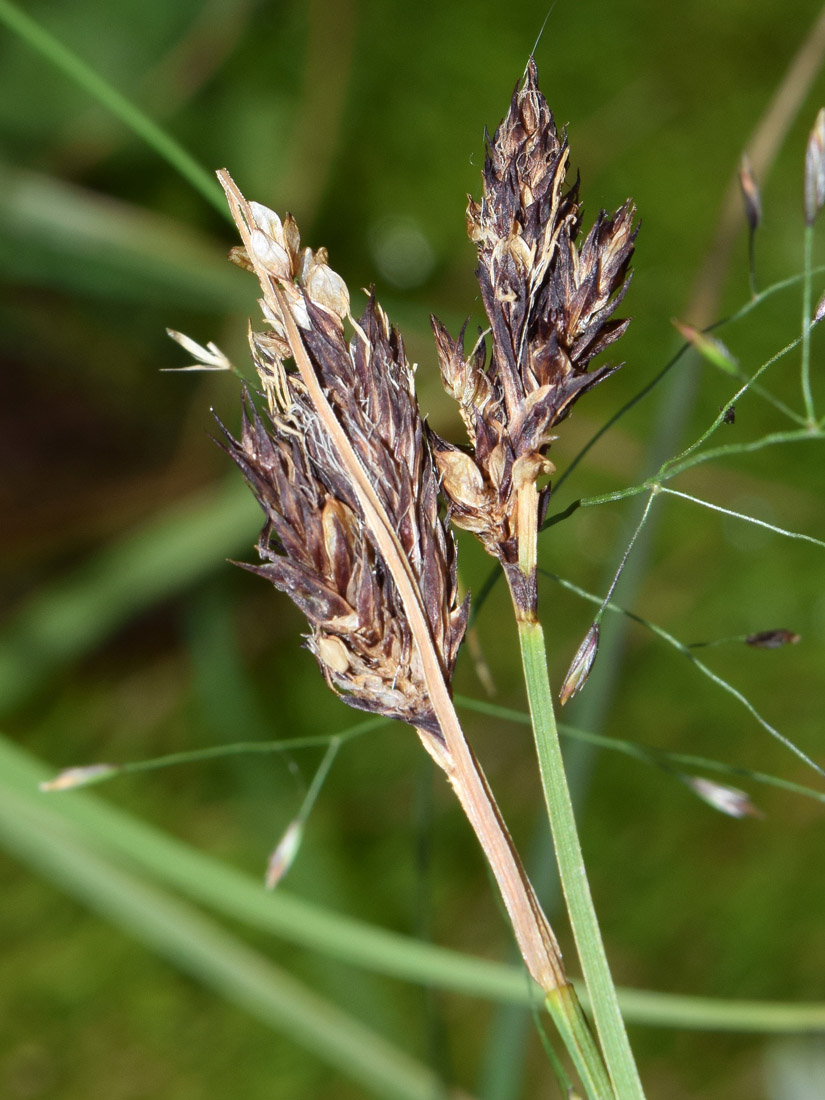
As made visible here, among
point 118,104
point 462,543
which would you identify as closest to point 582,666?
point 118,104

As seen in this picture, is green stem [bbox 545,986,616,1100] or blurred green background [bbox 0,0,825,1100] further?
blurred green background [bbox 0,0,825,1100]

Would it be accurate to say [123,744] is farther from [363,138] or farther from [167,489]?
[363,138]

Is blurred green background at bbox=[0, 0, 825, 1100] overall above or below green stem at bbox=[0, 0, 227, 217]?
below

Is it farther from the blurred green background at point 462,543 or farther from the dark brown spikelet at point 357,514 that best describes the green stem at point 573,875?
the blurred green background at point 462,543

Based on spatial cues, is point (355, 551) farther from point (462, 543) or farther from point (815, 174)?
point (462, 543)

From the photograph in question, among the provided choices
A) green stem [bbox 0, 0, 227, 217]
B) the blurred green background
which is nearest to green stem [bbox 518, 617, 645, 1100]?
green stem [bbox 0, 0, 227, 217]

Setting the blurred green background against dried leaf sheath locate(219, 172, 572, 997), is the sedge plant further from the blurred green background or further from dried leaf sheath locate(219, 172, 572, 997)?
the blurred green background
